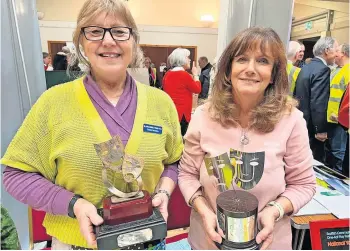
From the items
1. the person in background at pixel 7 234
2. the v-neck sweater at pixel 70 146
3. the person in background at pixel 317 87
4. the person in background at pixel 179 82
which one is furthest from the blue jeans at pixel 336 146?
the person in background at pixel 7 234

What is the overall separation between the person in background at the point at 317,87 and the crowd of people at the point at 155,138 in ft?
7.26

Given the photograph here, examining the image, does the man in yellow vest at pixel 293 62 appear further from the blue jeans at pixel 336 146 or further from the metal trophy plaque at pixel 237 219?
the metal trophy plaque at pixel 237 219

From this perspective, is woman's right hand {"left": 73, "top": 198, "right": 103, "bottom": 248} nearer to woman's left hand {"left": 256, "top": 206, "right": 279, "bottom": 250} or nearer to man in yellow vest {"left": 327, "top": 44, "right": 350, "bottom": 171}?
woman's left hand {"left": 256, "top": 206, "right": 279, "bottom": 250}

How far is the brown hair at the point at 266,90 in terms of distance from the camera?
3.05 ft

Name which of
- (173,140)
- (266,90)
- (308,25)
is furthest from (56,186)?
(308,25)

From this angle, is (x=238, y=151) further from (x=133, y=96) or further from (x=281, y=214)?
(x=133, y=96)

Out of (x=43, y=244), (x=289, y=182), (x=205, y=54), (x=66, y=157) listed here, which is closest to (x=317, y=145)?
(x=289, y=182)

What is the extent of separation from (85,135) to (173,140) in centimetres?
31

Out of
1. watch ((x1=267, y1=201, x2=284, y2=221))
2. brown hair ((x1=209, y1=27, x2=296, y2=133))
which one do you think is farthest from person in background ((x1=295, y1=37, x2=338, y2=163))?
watch ((x1=267, y1=201, x2=284, y2=221))

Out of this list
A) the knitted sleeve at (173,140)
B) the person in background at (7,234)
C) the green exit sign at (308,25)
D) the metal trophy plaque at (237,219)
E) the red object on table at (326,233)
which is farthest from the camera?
the green exit sign at (308,25)

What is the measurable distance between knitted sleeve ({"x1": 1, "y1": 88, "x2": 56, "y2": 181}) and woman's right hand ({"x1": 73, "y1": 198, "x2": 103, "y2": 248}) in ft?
0.50

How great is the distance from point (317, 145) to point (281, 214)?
2.76 m

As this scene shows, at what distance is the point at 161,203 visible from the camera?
871 millimetres

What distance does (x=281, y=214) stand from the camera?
3.02 feet
